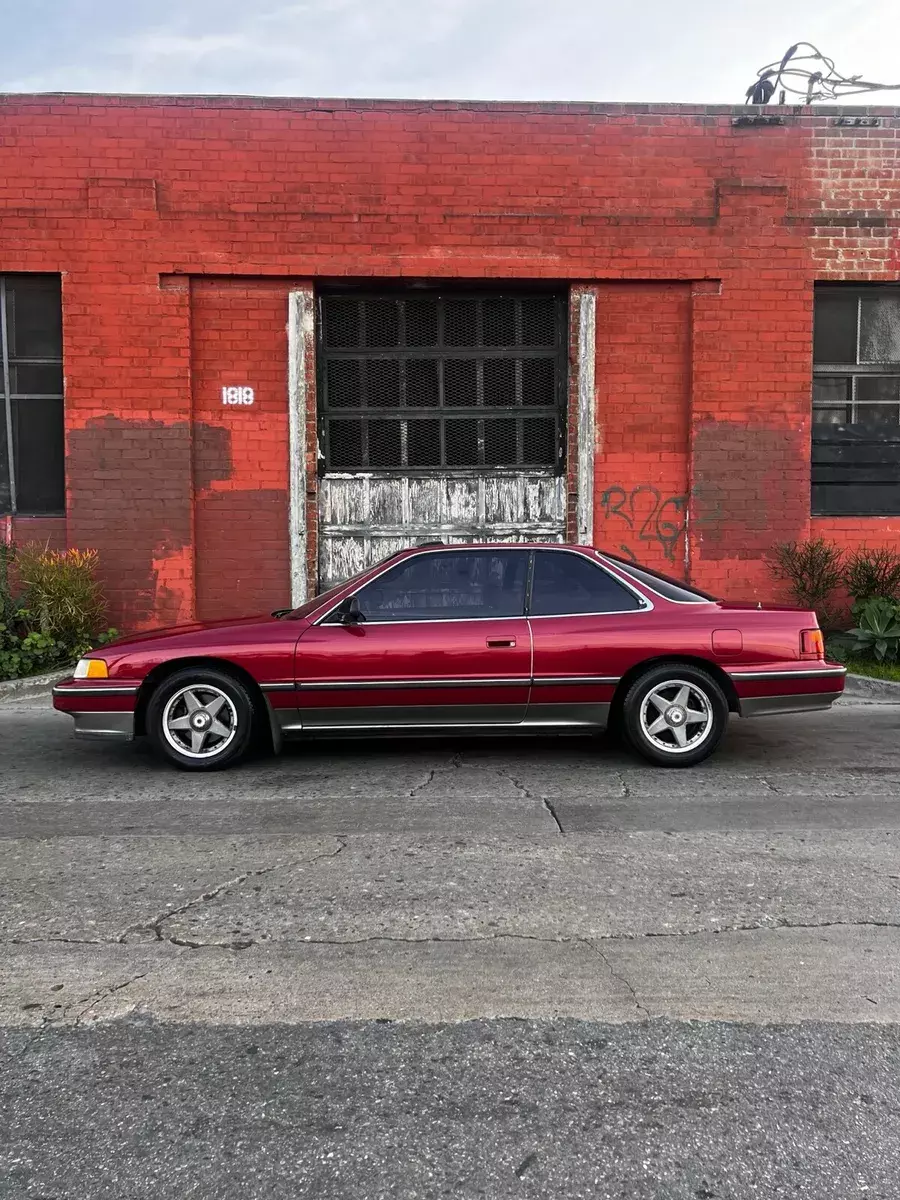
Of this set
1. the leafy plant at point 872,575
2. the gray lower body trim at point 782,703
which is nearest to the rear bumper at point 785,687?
the gray lower body trim at point 782,703

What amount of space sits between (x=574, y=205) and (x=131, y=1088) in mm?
10265

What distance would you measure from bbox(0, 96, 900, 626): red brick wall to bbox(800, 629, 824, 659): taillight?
4.84 meters

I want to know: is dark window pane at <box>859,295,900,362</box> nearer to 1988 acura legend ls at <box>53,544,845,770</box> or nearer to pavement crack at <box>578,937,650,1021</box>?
1988 acura legend ls at <box>53,544,845,770</box>

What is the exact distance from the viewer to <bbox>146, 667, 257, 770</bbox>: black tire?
5.91 metres

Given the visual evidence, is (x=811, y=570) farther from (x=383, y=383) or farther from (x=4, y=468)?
(x=4, y=468)

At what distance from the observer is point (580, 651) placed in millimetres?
5969

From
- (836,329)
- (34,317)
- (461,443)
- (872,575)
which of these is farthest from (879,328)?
(34,317)

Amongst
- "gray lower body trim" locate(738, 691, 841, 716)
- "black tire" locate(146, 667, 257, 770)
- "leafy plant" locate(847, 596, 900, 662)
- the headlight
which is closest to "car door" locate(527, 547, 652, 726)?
"gray lower body trim" locate(738, 691, 841, 716)

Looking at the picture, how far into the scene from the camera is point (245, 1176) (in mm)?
2184

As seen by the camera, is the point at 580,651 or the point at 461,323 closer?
the point at 580,651

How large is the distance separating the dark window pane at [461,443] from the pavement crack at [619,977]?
818cm

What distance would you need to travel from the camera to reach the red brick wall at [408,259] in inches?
408

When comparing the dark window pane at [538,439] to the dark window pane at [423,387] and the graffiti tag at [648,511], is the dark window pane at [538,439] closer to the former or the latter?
the graffiti tag at [648,511]

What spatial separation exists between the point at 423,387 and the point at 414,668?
5906mm
